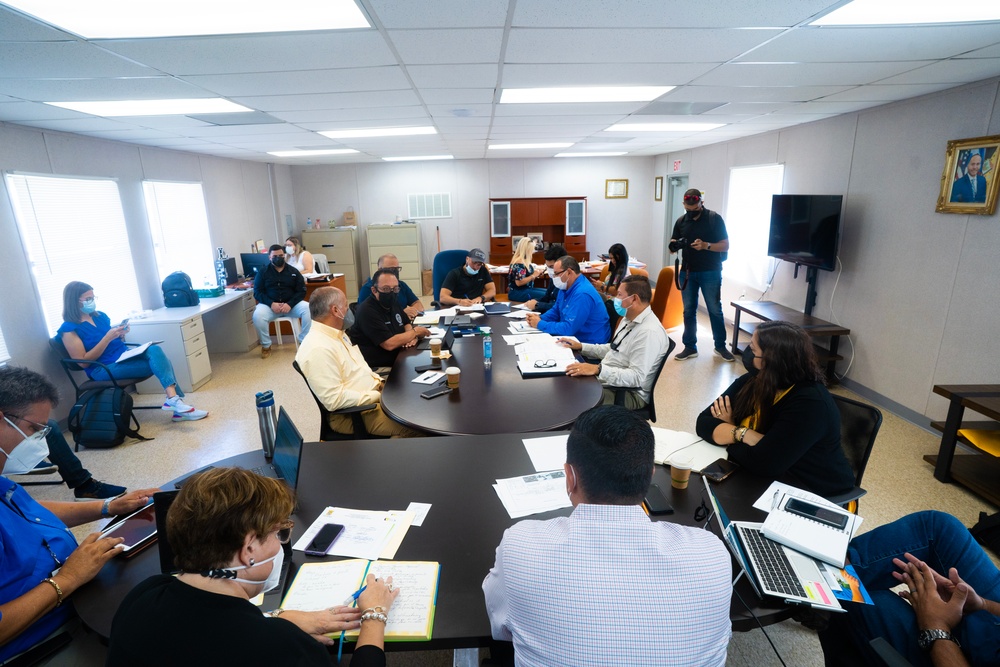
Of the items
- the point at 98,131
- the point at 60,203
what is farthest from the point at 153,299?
the point at 98,131

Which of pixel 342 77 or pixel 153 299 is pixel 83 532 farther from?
pixel 153 299

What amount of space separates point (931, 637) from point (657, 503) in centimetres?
83

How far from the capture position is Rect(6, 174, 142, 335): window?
425 cm

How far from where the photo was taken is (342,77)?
2980mm

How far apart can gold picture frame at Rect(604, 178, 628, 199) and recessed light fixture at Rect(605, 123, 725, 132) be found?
428 centimetres

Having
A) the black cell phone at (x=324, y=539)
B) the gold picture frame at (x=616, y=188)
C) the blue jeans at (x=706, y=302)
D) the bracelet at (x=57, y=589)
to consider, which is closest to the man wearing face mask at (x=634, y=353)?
the black cell phone at (x=324, y=539)

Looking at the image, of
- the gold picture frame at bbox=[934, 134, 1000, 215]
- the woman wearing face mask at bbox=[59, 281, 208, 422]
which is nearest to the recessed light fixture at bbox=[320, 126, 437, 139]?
the woman wearing face mask at bbox=[59, 281, 208, 422]

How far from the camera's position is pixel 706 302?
6.07 metres

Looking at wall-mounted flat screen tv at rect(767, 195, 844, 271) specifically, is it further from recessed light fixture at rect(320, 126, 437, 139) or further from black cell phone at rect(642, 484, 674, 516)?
black cell phone at rect(642, 484, 674, 516)

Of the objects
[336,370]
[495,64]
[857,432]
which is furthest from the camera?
[336,370]

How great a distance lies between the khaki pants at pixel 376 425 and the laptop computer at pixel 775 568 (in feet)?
6.29

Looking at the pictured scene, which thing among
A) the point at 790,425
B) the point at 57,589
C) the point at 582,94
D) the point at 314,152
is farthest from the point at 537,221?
the point at 57,589

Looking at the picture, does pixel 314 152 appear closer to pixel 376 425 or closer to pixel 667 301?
pixel 667 301

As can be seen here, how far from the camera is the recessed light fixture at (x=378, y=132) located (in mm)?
5293
